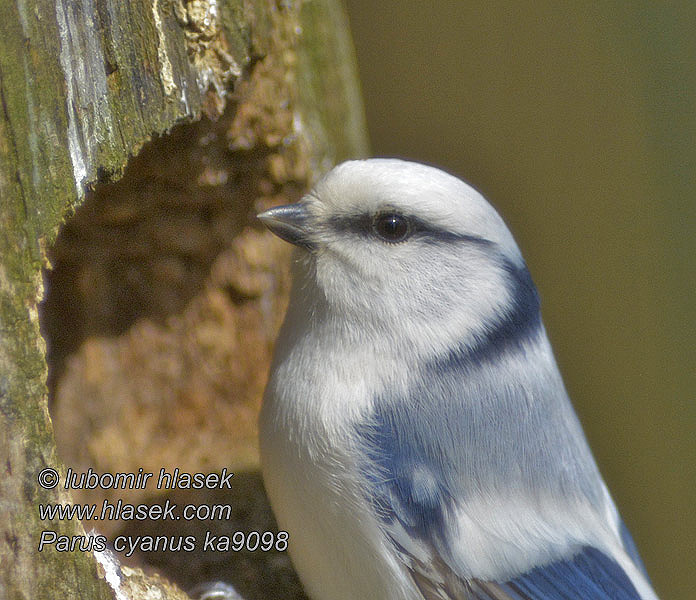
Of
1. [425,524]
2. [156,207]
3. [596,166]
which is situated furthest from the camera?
[596,166]

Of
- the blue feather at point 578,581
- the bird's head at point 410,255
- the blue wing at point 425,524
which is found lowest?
the blue feather at point 578,581

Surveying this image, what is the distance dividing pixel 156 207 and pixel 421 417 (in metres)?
0.67

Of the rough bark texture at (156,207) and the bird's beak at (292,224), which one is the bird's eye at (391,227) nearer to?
the bird's beak at (292,224)

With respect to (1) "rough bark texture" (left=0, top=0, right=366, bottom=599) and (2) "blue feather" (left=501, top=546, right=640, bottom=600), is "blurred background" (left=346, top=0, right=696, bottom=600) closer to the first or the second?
(1) "rough bark texture" (left=0, top=0, right=366, bottom=599)

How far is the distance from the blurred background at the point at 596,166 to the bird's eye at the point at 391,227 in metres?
1.21

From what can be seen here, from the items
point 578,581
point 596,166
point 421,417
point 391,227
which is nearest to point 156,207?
point 391,227

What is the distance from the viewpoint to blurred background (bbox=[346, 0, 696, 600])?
2.10 m

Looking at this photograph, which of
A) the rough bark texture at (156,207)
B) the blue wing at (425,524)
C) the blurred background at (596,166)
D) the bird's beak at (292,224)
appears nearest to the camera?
the rough bark texture at (156,207)

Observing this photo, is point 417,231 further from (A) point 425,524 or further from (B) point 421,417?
(A) point 425,524

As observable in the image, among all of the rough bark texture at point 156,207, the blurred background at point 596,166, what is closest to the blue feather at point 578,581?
the rough bark texture at point 156,207

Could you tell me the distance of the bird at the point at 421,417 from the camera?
98cm

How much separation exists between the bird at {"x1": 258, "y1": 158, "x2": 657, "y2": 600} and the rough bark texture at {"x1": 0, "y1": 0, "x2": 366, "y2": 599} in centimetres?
27

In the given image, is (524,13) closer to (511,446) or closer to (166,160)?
(166,160)

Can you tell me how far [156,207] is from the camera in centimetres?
137
